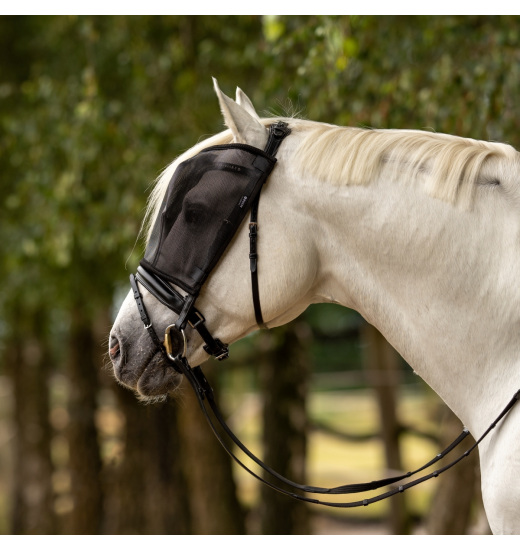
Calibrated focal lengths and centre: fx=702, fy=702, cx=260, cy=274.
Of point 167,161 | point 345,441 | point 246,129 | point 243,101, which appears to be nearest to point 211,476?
point 167,161

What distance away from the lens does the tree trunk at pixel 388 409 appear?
371 inches

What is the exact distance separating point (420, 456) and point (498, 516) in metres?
18.0

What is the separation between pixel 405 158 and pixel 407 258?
1.03 feet

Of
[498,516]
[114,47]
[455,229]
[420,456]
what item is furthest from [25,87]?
[420,456]

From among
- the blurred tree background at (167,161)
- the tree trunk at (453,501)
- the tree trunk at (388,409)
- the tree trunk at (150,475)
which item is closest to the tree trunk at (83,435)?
the blurred tree background at (167,161)

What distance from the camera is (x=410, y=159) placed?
2.19m

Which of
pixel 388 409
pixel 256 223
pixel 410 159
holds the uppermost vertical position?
pixel 410 159

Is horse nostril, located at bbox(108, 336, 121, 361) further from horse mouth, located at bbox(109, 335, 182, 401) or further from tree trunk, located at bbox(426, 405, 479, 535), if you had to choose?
tree trunk, located at bbox(426, 405, 479, 535)

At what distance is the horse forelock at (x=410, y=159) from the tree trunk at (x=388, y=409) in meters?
7.14

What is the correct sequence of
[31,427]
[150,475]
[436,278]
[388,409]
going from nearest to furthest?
[436,278] < [150,475] < [388,409] < [31,427]

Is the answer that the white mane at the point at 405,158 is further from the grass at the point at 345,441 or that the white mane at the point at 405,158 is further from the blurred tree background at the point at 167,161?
the grass at the point at 345,441

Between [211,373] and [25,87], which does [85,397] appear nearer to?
[211,373]

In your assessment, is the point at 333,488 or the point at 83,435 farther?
the point at 83,435

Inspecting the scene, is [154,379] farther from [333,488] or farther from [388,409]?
[388,409]
